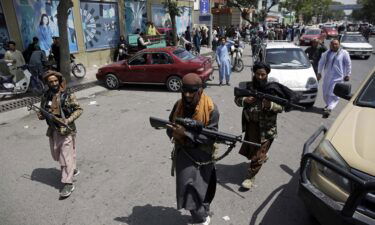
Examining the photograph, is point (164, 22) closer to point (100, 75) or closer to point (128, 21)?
point (128, 21)

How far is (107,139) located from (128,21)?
493 inches

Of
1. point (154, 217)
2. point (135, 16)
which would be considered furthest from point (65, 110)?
point (135, 16)

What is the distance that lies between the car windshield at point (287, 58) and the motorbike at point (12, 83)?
754 cm

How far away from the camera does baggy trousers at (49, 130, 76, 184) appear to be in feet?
13.5

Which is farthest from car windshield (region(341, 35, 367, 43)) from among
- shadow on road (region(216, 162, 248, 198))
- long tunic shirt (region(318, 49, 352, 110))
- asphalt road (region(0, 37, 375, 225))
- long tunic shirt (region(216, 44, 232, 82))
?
shadow on road (region(216, 162, 248, 198))

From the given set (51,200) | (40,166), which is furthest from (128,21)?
(51,200)

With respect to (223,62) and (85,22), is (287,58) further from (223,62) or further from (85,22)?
(85,22)

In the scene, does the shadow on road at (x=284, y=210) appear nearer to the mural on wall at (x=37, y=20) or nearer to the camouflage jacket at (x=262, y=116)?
the camouflage jacket at (x=262, y=116)

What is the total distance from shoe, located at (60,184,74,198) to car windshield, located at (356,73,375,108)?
3989 millimetres

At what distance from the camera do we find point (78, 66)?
12.0 metres

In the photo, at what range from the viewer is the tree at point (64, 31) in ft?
32.4

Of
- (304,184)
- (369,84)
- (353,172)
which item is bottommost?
(304,184)

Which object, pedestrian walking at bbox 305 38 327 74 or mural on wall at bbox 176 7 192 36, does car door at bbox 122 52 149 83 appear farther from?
mural on wall at bbox 176 7 192 36

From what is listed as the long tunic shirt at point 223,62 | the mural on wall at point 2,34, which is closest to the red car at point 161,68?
the long tunic shirt at point 223,62
